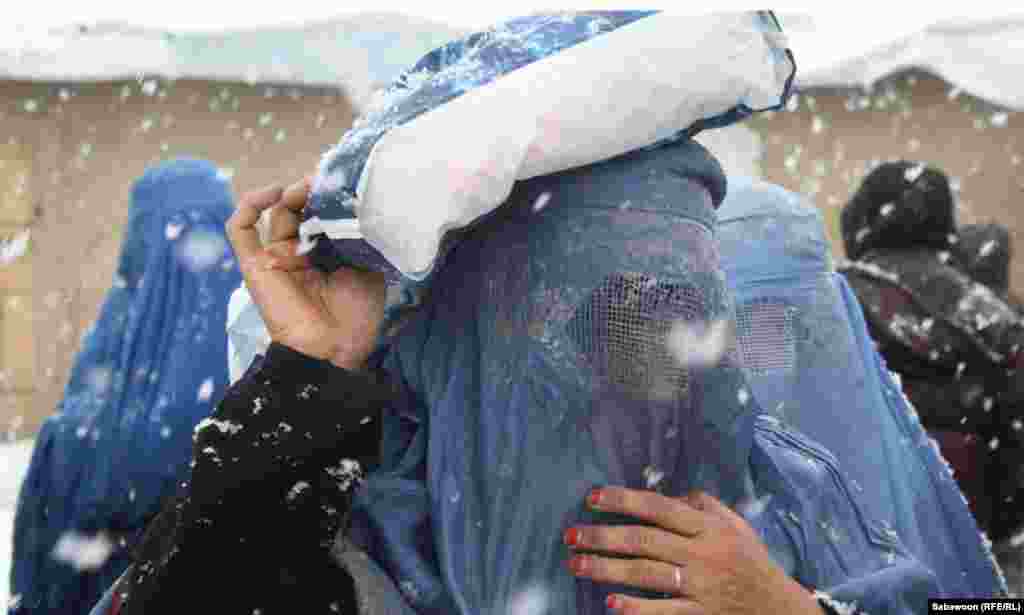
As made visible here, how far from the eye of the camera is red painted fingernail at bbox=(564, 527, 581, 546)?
1.24 metres

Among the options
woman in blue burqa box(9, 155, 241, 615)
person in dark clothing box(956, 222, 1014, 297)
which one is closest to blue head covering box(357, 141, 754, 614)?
woman in blue burqa box(9, 155, 241, 615)

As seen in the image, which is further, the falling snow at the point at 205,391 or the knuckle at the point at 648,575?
the falling snow at the point at 205,391

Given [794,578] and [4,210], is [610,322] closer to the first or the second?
[794,578]

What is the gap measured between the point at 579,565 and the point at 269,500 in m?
0.35

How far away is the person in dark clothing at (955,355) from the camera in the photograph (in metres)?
2.89

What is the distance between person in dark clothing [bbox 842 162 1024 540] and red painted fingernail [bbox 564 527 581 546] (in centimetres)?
190

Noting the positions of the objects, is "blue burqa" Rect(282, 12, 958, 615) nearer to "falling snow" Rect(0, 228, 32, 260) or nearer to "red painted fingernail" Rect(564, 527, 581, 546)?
"red painted fingernail" Rect(564, 527, 581, 546)

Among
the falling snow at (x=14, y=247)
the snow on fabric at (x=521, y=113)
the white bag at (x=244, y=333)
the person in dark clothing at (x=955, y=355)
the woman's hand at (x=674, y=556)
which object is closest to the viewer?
the snow on fabric at (x=521, y=113)

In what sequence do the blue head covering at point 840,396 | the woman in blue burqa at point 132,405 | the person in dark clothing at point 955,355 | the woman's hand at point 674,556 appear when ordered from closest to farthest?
the woman's hand at point 674,556, the blue head covering at point 840,396, the woman in blue burqa at point 132,405, the person in dark clothing at point 955,355

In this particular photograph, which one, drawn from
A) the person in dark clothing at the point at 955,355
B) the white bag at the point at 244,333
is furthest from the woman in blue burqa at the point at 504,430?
the person in dark clothing at the point at 955,355

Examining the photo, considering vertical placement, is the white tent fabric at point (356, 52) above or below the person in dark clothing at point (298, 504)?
above

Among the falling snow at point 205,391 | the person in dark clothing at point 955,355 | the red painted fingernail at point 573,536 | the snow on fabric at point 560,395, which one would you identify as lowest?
the red painted fingernail at point 573,536

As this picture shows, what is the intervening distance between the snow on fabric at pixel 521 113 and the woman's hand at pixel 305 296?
6cm

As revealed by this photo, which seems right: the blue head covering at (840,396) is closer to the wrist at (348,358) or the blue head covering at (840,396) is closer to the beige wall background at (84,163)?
the wrist at (348,358)
